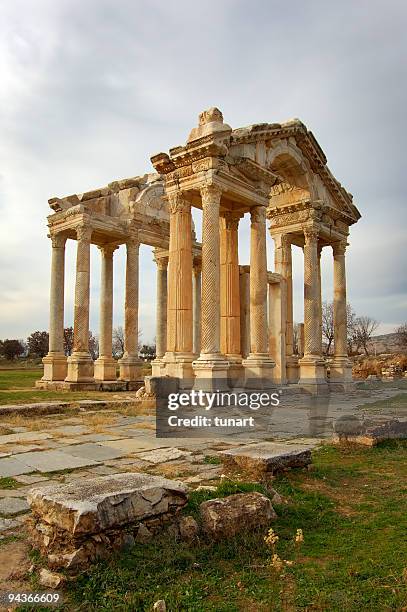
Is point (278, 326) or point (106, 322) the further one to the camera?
point (106, 322)

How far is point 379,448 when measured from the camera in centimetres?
853

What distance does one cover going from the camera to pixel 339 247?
24.7 meters

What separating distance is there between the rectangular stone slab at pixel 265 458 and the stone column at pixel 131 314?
60.5 feet

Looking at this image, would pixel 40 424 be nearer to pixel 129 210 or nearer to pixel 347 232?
pixel 129 210

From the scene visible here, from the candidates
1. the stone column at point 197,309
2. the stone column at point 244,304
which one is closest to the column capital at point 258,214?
the stone column at point 244,304

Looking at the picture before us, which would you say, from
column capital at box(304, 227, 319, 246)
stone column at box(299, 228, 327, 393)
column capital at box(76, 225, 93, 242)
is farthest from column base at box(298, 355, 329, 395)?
column capital at box(76, 225, 93, 242)

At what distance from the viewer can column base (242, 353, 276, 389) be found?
17594 mm

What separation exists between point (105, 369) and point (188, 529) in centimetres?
2091

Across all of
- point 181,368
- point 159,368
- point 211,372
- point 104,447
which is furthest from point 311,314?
point 104,447

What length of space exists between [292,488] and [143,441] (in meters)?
3.99

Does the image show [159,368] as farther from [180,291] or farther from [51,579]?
[51,579]

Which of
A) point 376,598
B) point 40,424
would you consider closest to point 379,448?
point 376,598

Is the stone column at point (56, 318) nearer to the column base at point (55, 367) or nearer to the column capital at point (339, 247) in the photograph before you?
the column base at point (55, 367)

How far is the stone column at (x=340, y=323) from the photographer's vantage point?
23.7m
